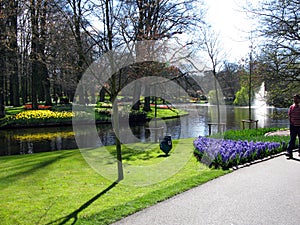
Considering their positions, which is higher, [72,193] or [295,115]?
[295,115]

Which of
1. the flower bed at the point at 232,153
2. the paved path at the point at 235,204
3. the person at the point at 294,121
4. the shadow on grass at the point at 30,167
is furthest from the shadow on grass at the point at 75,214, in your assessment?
the person at the point at 294,121

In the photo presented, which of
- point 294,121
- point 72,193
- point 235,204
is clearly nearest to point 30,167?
point 72,193

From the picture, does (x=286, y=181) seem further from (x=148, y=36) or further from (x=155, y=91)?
(x=155, y=91)

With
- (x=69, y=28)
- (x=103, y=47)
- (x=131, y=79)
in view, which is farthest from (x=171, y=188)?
(x=69, y=28)

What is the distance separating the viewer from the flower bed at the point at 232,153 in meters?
6.16

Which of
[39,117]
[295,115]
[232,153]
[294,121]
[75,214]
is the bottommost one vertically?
[75,214]

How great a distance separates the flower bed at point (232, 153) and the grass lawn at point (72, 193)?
0.94 ft

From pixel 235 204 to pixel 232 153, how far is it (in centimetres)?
251

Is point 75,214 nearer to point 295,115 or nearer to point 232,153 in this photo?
point 232,153

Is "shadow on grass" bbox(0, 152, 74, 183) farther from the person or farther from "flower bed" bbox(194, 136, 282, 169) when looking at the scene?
the person

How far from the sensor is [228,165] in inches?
239

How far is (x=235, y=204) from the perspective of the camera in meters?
3.97

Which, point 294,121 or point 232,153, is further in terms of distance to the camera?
point 294,121

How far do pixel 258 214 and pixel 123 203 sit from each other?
1797 mm
